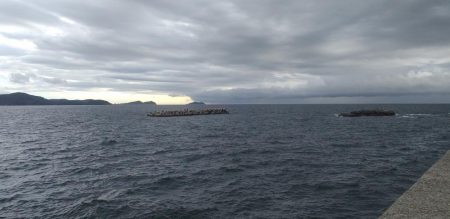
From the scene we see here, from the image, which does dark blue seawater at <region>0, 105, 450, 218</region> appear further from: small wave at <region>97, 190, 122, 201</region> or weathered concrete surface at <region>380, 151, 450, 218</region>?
weathered concrete surface at <region>380, 151, 450, 218</region>

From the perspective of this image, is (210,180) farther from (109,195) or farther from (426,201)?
(426,201)

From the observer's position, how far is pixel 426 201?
16.2 meters

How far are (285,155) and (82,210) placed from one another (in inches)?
927

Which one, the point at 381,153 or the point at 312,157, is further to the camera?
the point at 381,153

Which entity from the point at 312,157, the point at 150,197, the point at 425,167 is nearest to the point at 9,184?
the point at 150,197

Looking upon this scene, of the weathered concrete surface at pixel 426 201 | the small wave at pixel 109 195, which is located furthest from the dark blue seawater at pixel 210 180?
the weathered concrete surface at pixel 426 201

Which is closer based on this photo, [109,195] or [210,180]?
[109,195]

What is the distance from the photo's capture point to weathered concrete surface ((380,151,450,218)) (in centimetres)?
1460

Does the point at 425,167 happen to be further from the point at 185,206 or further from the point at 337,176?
the point at 185,206

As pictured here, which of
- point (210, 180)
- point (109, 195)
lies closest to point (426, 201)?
point (210, 180)

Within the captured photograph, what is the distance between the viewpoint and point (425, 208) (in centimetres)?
1515

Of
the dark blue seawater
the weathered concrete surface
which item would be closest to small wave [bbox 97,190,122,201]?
the dark blue seawater

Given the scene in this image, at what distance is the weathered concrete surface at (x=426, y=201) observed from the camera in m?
14.6

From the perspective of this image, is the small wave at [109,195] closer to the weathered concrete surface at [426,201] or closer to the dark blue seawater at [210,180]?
the dark blue seawater at [210,180]
